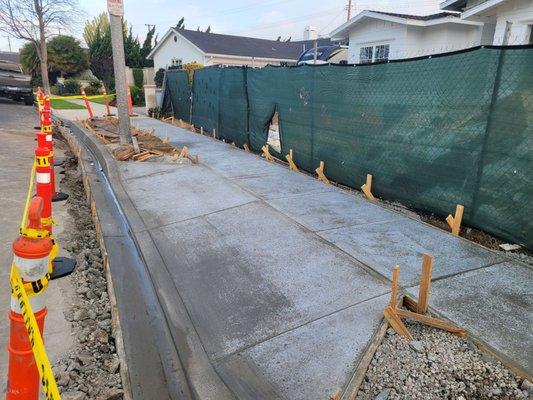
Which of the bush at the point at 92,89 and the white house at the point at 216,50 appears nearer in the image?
the white house at the point at 216,50

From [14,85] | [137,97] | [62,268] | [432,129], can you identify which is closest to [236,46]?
[137,97]

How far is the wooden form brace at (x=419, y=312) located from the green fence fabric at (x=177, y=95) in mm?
12785

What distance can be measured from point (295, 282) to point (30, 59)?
4172 cm

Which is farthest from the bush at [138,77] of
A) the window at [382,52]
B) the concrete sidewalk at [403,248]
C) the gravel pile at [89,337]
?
the gravel pile at [89,337]

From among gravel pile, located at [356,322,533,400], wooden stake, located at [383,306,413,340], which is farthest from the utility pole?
gravel pile, located at [356,322,533,400]

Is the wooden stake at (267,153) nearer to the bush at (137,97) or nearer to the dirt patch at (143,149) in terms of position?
the dirt patch at (143,149)

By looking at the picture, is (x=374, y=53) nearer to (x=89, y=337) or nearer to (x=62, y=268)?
(x=89, y=337)

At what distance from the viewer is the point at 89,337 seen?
3.20 m

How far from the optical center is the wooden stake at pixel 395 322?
2979mm

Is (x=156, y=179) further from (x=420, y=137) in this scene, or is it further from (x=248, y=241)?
(x=420, y=137)

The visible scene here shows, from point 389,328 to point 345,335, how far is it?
351mm

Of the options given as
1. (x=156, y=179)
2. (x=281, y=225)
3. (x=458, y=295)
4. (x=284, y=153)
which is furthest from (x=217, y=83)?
(x=458, y=295)

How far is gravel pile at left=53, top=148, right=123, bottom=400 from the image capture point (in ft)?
8.71

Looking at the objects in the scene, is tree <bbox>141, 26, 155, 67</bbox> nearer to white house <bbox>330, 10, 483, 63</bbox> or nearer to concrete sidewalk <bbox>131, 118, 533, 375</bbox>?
white house <bbox>330, 10, 483, 63</bbox>
